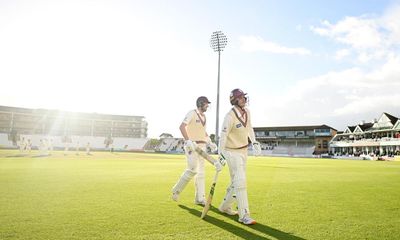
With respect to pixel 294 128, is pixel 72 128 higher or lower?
lower

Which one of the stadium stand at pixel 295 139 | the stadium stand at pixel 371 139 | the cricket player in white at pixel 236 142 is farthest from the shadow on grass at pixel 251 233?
the stadium stand at pixel 295 139

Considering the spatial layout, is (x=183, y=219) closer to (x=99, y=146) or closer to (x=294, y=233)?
(x=294, y=233)

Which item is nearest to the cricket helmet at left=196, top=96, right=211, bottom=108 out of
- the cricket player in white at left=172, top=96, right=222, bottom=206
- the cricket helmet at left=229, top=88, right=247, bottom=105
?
the cricket player in white at left=172, top=96, right=222, bottom=206

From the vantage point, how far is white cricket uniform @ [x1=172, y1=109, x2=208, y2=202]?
7.78 m

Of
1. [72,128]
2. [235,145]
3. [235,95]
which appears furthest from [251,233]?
[72,128]

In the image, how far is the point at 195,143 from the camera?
757 centimetres

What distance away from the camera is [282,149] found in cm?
10000

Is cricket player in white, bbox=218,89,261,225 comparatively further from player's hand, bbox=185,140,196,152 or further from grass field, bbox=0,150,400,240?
player's hand, bbox=185,140,196,152

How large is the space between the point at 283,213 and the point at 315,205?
1.40 metres

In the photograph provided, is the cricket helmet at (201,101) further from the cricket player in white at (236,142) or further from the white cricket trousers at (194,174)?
the cricket player in white at (236,142)

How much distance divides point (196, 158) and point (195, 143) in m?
0.43

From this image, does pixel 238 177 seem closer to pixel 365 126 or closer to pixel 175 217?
pixel 175 217

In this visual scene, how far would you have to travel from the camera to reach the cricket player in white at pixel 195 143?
305 inches

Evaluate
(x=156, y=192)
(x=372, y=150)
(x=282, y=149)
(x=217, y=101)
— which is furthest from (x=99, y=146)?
(x=156, y=192)
